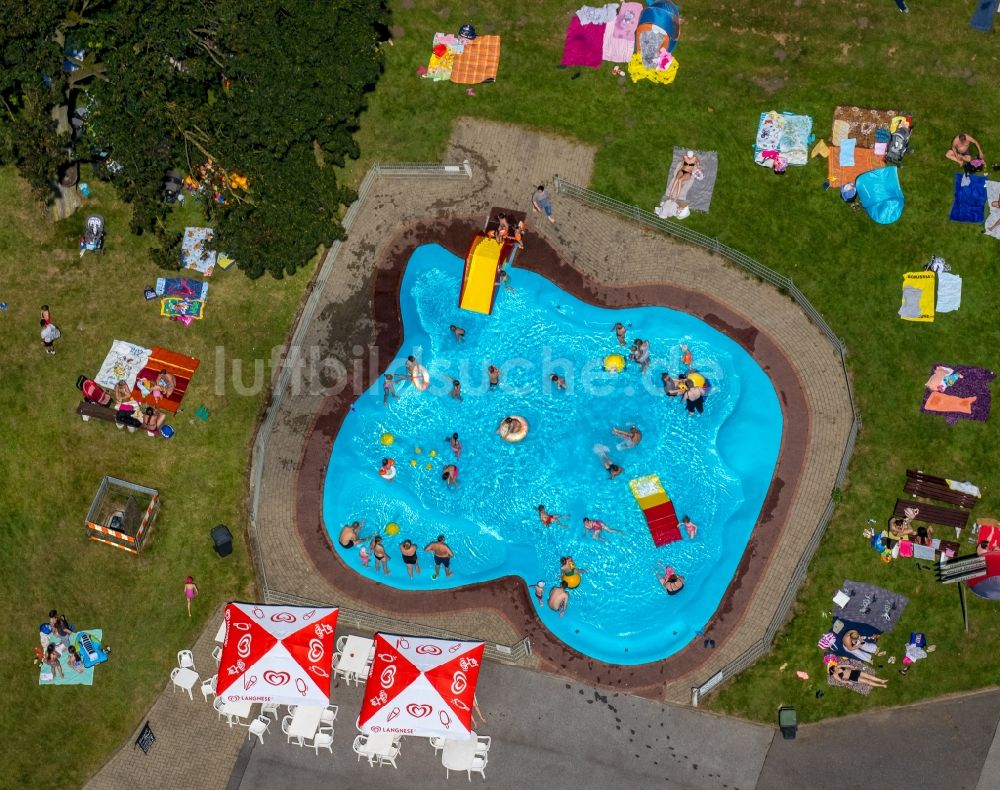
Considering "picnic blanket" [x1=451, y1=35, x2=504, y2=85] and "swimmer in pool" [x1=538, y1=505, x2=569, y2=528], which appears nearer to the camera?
"swimmer in pool" [x1=538, y1=505, x2=569, y2=528]

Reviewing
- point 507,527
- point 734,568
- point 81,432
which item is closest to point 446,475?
point 507,527

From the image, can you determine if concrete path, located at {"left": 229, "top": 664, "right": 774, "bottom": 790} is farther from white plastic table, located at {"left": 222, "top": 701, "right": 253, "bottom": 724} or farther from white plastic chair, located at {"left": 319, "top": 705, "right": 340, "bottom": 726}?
white plastic table, located at {"left": 222, "top": 701, "right": 253, "bottom": 724}

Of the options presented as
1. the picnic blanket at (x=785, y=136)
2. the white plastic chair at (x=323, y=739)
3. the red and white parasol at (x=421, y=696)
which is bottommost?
the white plastic chair at (x=323, y=739)

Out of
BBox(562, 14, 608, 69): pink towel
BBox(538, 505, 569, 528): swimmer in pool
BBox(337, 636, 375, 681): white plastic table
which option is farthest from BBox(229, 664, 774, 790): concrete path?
BBox(562, 14, 608, 69): pink towel

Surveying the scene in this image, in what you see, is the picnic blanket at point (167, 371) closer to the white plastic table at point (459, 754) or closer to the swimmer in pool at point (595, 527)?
the swimmer in pool at point (595, 527)

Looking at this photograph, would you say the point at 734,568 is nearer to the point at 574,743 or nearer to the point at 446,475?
the point at 574,743

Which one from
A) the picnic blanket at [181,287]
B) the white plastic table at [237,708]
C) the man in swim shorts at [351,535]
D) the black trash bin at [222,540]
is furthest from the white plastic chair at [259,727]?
the picnic blanket at [181,287]
